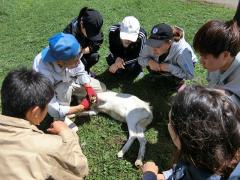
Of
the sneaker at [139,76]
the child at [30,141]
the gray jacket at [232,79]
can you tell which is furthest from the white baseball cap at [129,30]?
the child at [30,141]

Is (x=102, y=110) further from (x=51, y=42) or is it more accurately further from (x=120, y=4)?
(x=120, y=4)

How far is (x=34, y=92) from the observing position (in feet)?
9.53

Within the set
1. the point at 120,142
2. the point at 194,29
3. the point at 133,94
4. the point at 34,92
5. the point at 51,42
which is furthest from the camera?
the point at 194,29

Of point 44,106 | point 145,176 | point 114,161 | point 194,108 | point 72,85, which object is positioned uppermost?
point 194,108

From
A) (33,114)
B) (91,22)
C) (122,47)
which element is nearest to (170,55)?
(122,47)

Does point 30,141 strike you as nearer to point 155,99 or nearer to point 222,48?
point 222,48

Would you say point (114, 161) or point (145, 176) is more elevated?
point (145, 176)

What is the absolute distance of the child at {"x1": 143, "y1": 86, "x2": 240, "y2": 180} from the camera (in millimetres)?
2164

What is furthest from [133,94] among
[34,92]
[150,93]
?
[34,92]

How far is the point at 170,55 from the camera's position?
468 centimetres

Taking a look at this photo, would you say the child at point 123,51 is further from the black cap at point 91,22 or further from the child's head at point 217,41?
the child's head at point 217,41

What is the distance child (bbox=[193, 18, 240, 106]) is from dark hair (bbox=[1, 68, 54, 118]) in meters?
1.31

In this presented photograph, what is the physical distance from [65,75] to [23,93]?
1.57 m

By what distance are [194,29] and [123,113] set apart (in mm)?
2439
